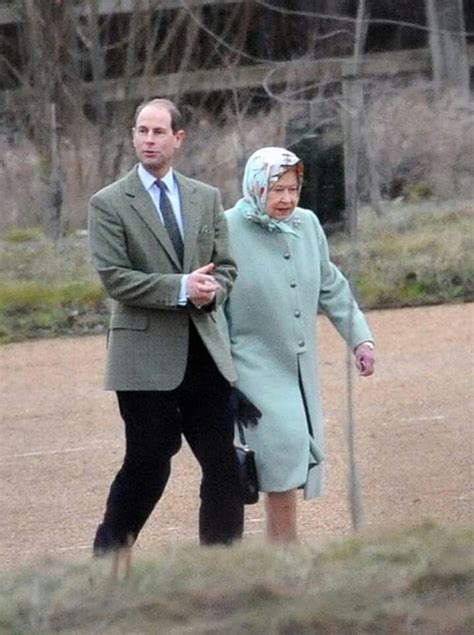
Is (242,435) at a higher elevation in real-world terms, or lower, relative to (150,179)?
lower

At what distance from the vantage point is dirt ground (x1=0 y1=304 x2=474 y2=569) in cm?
693

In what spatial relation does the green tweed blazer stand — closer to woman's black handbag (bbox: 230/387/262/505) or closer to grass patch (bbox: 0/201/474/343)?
woman's black handbag (bbox: 230/387/262/505)

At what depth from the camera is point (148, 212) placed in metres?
5.47

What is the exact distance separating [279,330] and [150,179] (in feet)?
2.23

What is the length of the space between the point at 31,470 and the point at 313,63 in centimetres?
1215

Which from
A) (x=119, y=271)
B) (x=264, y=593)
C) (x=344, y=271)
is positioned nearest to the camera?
(x=264, y=593)

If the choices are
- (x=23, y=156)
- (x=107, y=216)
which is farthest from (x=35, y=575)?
(x=23, y=156)

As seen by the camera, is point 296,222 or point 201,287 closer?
point 201,287

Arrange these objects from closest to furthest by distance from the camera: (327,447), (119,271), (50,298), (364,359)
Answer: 1. (119,271)
2. (364,359)
3. (327,447)
4. (50,298)

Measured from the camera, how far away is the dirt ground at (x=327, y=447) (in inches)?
273

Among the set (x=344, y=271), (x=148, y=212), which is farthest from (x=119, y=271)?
(x=344, y=271)

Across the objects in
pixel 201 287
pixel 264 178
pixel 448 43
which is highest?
pixel 448 43

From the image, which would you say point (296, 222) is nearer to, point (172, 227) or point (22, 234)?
point (172, 227)

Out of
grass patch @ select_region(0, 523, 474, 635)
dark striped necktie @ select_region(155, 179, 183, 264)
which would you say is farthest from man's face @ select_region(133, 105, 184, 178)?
grass patch @ select_region(0, 523, 474, 635)
